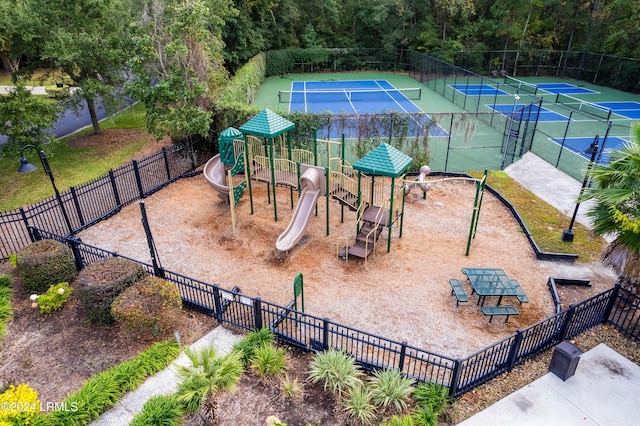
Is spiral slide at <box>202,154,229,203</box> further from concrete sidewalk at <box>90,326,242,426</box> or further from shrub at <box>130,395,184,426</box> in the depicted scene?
shrub at <box>130,395,184,426</box>

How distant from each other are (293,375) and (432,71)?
31090mm

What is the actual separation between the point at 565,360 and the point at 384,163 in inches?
241

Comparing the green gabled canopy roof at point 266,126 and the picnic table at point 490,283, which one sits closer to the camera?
the picnic table at point 490,283

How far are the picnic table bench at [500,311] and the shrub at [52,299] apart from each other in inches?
398

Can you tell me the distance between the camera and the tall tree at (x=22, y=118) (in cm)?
1494

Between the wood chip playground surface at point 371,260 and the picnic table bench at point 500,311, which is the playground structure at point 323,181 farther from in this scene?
the picnic table bench at point 500,311

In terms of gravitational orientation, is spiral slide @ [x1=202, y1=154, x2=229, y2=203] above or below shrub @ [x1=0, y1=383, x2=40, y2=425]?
above

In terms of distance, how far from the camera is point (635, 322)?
9.05m

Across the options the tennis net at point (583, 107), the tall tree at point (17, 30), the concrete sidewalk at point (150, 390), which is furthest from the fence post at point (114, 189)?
the tennis net at point (583, 107)

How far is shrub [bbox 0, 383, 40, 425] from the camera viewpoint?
6.46m

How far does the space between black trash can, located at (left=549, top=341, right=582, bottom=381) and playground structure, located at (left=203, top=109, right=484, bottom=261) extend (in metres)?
4.33

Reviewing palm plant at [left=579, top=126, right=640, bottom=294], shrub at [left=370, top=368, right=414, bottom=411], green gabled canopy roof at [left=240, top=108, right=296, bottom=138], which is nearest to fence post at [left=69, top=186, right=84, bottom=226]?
green gabled canopy roof at [left=240, top=108, right=296, bottom=138]

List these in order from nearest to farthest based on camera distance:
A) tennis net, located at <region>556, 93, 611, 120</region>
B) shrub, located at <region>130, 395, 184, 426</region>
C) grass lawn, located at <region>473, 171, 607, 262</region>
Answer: shrub, located at <region>130, 395, 184, 426</region>
grass lawn, located at <region>473, 171, 607, 262</region>
tennis net, located at <region>556, 93, 611, 120</region>

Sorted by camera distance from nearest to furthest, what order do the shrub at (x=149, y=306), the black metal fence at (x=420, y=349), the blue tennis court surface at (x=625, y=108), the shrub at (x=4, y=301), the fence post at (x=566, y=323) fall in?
the black metal fence at (x=420, y=349) → the fence post at (x=566, y=323) → the shrub at (x=149, y=306) → the shrub at (x=4, y=301) → the blue tennis court surface at (x=625, y=108)
